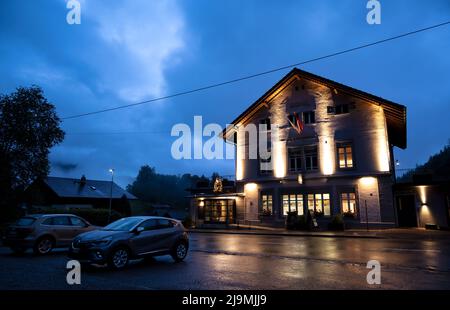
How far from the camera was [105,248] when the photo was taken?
8625 mm

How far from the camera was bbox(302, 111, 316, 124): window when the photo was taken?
28066 millimetres

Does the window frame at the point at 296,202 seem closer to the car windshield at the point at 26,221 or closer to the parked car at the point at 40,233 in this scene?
the parked car at the point at 40,233

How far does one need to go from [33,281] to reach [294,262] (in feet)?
24.4

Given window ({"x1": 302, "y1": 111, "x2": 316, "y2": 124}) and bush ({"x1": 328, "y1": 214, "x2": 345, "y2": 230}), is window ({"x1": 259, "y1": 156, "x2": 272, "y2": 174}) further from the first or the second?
bush ({"x1": 328, "y1": 214, "x2": 345, "y2": 230})

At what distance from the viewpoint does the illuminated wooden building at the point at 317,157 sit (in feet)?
80.8

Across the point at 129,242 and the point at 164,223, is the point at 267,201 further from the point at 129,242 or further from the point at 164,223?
the point at 129,242

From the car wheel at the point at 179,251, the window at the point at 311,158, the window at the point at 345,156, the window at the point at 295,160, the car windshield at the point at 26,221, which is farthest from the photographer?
the window at the point at 295,160

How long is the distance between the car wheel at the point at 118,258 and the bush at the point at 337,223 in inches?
765

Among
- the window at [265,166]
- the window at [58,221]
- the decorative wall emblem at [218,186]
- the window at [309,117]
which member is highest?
the window at [309,117]

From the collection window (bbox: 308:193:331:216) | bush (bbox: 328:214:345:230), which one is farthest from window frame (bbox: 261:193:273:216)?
bush (bbox: 328:214:345:230)

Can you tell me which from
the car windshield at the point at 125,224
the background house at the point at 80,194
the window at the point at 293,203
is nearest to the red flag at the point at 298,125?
the window at the point at 293,203
